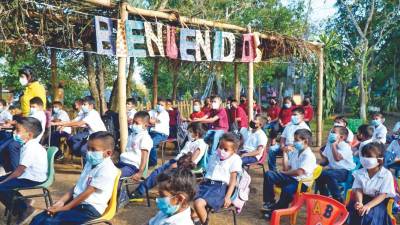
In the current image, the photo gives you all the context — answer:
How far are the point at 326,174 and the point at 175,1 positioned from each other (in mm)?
13538

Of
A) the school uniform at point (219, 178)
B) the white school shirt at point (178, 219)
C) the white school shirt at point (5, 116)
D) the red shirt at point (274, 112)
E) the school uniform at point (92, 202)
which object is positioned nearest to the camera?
the white school shirt at point (178, 219)

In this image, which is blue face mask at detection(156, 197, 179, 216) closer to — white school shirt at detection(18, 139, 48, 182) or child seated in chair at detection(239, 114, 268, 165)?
white school shirt at detection(18, 139, 48, 182)

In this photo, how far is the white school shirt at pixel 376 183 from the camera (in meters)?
3.84

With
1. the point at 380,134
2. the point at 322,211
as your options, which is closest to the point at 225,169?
the point at 322,211

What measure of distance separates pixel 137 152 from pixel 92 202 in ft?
5.84

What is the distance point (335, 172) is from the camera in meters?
5.14

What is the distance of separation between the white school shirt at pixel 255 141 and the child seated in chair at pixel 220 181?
1.83 metres

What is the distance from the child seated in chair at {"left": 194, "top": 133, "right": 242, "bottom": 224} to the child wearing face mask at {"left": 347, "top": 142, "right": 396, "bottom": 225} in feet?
3.96

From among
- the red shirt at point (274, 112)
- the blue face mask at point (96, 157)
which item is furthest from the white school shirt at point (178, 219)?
the red shirt at point (274, 112)

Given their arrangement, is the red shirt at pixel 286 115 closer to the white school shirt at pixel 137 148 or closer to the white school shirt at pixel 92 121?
the white school shirt at pixel 92 121

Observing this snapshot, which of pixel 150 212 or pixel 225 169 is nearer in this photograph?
pixel 225 169

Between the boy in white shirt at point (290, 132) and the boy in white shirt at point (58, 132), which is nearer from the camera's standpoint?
the boy in white shirt at point (290, 132)

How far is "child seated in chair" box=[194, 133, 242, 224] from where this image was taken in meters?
4.10

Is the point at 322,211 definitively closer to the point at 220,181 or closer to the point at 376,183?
the point at 376,183
